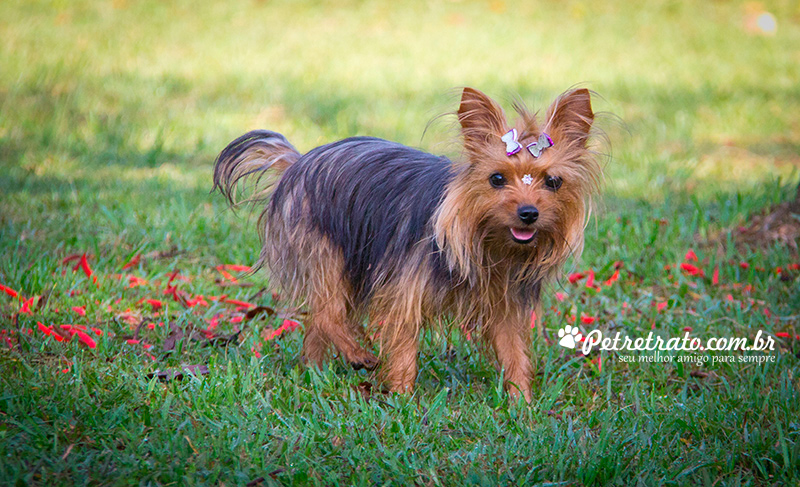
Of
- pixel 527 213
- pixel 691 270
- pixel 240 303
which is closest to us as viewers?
pixel 527 213

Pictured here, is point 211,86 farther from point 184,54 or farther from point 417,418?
point 417,418

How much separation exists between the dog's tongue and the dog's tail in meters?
1.54

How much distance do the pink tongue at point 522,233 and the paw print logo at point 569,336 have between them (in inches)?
50.0

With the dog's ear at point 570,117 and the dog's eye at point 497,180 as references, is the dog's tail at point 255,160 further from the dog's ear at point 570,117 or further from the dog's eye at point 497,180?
the dog's ear at point 570,117

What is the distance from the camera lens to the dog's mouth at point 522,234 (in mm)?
3521

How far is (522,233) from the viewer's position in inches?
139

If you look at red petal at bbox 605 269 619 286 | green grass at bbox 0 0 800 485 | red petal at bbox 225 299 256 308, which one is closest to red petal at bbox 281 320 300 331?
green grass at bbox 0 0 800 485

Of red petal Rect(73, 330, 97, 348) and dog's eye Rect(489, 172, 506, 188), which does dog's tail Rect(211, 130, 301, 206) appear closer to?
red petal Rect(73, 330, 97, 348)

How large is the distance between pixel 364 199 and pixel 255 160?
2.74 feet

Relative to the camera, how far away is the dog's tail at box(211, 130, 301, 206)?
449 cm

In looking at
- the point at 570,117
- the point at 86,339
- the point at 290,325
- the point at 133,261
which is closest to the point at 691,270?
the point at 570,117

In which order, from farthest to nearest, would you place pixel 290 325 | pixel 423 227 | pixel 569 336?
pixel 290 325 < pixel 569 336 < pixel 423 227

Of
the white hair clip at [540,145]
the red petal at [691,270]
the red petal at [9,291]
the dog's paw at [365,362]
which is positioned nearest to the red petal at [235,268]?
the red petal at [9,291]

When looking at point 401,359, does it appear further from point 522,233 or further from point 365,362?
point 522,233
